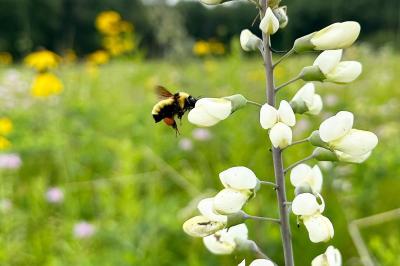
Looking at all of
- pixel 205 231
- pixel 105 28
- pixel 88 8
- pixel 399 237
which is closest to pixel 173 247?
pixel 399 237

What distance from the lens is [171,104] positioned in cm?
131

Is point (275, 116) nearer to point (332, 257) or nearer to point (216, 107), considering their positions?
point (216, 107)

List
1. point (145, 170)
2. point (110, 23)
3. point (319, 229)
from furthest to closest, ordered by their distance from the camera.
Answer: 1. point (110, 23)
2. point (145, 170)
3. point (319, 229)

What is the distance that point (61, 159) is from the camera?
378 cm

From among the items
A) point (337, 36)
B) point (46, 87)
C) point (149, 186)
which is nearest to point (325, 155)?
point (337, 36)

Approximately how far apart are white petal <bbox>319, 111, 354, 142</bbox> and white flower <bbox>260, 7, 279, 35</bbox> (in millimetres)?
210

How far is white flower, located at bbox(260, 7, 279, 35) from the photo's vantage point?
109 cm

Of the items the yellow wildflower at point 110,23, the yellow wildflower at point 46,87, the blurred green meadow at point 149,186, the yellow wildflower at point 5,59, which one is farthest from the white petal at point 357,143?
the yellow wildflower at point 5,59

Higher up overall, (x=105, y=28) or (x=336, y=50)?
(x=105, y=28)

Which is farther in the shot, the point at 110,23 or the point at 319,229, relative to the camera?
the point at 110,23

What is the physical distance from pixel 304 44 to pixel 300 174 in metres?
0.29

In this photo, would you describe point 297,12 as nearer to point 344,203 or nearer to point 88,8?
point 344,203

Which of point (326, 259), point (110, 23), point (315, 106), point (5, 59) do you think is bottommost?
point (326, 259)

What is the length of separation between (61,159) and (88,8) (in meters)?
40.4
